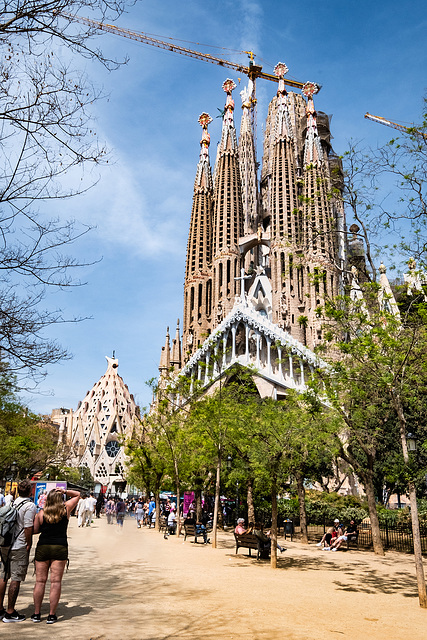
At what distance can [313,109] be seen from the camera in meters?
61.8

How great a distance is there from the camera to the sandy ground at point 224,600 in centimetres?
588

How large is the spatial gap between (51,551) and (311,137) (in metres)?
60.7

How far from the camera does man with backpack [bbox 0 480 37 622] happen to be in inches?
234

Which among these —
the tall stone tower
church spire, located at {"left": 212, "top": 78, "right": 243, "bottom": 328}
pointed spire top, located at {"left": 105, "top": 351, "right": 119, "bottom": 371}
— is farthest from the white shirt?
pointed spire top, located at {"left": 105, "top": 351, "right": 119, "bottom": 371}

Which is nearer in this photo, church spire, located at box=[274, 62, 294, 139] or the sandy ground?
the sandy ground

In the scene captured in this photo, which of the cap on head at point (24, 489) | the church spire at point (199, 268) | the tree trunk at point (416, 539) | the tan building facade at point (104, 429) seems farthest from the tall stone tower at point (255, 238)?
the cap on head at point (24, 489)

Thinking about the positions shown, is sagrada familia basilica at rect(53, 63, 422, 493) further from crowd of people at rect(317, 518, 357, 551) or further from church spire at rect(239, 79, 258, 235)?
crowd of people at rect(317, 518, 357, 551)

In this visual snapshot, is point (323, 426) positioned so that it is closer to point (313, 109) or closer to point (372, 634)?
point (372, 634)

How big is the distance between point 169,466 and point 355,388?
1534 centimetres

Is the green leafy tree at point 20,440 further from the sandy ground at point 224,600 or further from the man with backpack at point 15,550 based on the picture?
the man with backpack at point 15,550

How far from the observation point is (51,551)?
589 centimetres

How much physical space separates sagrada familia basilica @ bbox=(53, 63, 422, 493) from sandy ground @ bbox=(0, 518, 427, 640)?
2676 centimetres

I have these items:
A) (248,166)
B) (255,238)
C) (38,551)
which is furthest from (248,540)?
(248,166)

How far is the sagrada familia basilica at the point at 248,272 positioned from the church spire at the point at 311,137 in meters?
0.15
